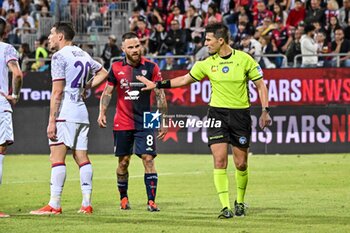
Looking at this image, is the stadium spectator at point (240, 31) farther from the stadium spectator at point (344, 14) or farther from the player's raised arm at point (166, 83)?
the player's raised arm at point (166, 83)

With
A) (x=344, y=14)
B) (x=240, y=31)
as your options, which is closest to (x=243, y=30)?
(x=240, y=31)

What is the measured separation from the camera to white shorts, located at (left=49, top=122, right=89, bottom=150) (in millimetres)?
14375

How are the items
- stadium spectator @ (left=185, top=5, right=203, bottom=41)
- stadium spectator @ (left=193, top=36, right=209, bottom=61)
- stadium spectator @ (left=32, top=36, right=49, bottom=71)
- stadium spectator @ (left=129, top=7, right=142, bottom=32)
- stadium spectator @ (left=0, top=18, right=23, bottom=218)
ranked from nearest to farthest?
1. stadium spectator @ (left=0, top=18, right=23, bottom=218)
2. stadium spectator @ (left=193, top=36, right=209, bottom=61)
3. stadium spectator @ (left=32, top=36, right=49, bottom=71)
4. stadium spectator @ (left=185, top=5, right=203, bottom=41)
5. stadium spectator @ (left=129, top=7, right=142, bottom=32)

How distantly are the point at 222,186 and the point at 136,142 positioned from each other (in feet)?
6.61

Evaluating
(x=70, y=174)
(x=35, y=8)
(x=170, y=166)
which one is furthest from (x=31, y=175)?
(x=35, y=8)

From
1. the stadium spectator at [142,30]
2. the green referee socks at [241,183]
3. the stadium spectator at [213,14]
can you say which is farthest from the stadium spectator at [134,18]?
the green referee socks at [241,183]

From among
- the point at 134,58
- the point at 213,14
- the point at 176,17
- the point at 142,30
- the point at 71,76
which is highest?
the point at 134,58

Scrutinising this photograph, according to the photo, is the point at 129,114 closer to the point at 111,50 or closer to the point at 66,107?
the point at 66,107

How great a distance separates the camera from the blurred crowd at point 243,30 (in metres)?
27.2

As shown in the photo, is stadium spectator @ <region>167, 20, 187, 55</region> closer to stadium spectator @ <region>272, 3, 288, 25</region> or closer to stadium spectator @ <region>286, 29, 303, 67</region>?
stadium spectator @ <region>272, 3, 288, 25</region>

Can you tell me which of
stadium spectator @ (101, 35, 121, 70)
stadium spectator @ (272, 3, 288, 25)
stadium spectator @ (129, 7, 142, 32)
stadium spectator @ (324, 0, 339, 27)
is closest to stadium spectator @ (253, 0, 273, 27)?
stadium spectator @ (272, 3, 288, 25)

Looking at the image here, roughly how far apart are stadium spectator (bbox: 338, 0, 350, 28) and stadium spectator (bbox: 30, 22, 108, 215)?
15260mm

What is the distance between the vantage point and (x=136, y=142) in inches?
605

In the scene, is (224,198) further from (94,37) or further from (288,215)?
(94,37)
